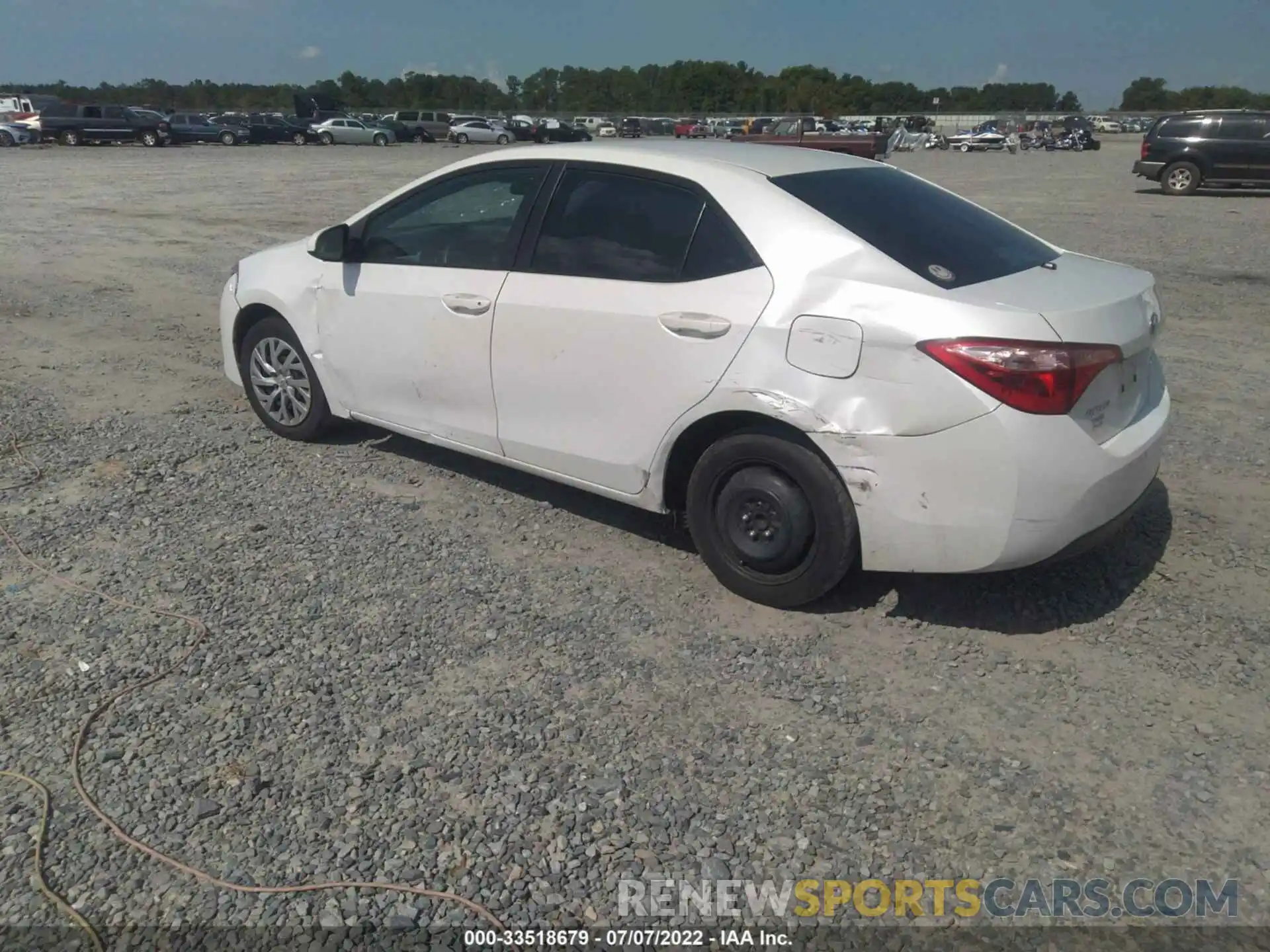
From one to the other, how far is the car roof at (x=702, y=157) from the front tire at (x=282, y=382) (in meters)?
1.54

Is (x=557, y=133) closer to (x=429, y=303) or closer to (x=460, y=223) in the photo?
(x=460, y=223)

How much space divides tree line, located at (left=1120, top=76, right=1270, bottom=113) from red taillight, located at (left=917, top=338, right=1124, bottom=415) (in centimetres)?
11064

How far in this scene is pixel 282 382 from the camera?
18.8 ft

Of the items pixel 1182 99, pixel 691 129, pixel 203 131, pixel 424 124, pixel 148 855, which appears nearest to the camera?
pixel 148 855

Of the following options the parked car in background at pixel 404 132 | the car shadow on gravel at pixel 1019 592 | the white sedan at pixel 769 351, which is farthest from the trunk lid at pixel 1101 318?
the parked car in background at pixel 404 132

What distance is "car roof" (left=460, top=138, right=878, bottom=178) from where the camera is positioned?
423cm

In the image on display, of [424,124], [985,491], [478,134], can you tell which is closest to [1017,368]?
[985,491]

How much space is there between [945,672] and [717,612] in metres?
0.89

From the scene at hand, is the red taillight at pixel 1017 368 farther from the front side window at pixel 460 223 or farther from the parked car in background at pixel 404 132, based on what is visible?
the parked car in background at pixel 404 132

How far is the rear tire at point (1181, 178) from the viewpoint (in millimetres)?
22969

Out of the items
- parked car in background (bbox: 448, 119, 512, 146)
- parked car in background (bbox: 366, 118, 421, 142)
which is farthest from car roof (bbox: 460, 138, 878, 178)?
parked car in background (bbox: 366, 118, 421, 142)

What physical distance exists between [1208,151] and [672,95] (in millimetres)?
109409

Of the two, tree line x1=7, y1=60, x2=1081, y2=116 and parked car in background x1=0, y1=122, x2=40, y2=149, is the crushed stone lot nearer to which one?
parked car in background x1=0, y1=122, x2=40, y2=149

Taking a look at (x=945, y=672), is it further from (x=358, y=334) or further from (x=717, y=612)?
(x=358, y=334)
